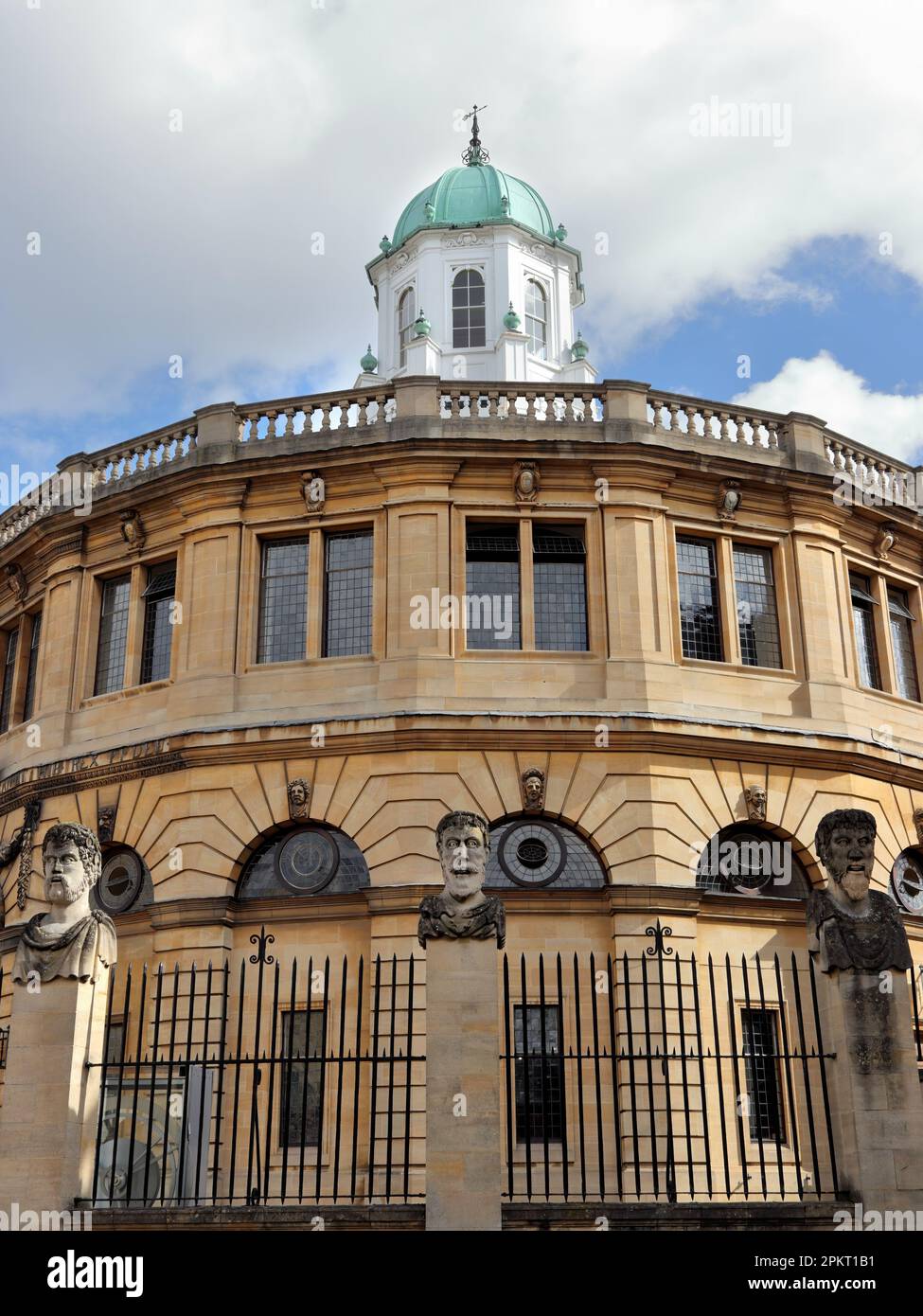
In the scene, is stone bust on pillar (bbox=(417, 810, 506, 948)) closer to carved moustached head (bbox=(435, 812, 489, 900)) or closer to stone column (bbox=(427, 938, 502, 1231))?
carved moustached head (bbox=(435, 812, 489, 900))

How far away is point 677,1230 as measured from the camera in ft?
41.4

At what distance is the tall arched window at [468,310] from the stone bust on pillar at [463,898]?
32867 millimetres

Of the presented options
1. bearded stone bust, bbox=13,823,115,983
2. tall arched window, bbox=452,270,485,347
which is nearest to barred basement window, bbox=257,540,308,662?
bearded stone bust, bbox=13,823,115,983

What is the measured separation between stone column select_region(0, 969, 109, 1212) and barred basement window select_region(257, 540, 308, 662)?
39.5 ft

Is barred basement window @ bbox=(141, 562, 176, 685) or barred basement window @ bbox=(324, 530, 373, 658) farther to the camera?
barred basement window @ bbox=(141, 562, 176, 685)

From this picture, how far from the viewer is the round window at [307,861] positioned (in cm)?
2420

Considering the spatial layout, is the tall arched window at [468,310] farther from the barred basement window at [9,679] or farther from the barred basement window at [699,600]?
the barred basement window at [699,600]

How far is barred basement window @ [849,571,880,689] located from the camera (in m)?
27.7

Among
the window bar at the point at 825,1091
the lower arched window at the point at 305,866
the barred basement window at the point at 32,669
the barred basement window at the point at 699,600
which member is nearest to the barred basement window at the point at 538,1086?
the lower arched window at the point at 305,866

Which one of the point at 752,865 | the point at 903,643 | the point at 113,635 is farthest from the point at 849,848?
the point at 113,635

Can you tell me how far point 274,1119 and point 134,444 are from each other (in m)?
13.6

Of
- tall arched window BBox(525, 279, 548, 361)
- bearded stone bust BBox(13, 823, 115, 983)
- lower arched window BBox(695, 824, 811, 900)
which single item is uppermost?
tall arched window BBox(525, 279, 548, 361)
